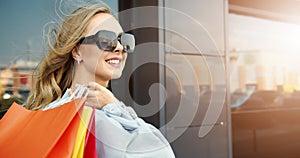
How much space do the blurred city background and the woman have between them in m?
0.42

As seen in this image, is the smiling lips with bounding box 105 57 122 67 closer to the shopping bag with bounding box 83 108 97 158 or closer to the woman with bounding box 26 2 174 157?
the woman with bounding box 26 2 174 157

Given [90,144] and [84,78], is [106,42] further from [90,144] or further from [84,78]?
[90,144]

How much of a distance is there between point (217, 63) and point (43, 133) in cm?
298

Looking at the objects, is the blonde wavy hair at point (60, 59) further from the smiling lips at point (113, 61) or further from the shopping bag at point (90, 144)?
the shopping bag at point (90, 144)

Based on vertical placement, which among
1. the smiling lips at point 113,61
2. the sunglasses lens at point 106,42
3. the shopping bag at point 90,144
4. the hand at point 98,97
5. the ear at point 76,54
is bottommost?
the shopping bag at point 90,144

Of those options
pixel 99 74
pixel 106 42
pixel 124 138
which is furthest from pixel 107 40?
pixel 124 138

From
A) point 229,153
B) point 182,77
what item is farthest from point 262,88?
point 182,77

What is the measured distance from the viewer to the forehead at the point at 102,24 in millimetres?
1070

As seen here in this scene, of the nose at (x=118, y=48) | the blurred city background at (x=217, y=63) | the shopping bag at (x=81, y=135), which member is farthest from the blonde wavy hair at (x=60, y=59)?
the blurred city background at (x=217, y=63)

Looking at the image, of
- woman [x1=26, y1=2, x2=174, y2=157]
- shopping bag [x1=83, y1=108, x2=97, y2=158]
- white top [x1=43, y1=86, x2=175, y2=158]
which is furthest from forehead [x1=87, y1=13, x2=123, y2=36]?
shopping bag [x1=83, y1=108, x2=97, y2=158]

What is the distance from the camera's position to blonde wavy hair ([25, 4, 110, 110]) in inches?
42.7

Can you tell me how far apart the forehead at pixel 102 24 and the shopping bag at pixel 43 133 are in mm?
Result: 313

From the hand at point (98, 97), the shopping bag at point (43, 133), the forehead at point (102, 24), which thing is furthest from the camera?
the forehead at point (102, 24)

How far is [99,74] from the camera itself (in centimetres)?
107
